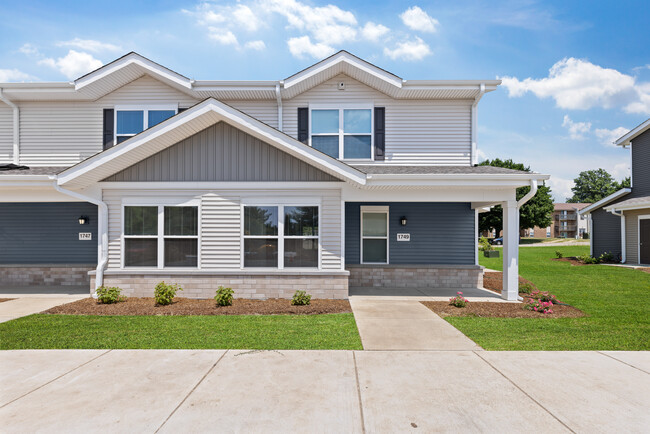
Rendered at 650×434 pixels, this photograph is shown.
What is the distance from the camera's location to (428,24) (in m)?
10.3

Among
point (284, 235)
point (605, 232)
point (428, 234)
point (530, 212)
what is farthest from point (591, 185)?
point (284, 235)

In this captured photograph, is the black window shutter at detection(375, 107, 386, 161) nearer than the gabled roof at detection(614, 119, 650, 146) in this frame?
Yes

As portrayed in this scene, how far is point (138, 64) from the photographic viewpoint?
34.4 feet

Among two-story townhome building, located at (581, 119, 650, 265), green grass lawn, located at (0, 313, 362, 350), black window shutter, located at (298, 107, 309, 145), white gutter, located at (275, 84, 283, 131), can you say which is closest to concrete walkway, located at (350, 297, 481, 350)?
green grass lawn, located at (0, 313, 362, 350)

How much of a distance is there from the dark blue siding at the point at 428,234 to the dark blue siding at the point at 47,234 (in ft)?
27.6

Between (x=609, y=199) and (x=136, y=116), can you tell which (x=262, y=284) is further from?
(x=609, y=199)

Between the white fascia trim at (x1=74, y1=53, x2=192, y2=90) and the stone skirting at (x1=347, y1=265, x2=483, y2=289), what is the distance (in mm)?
7848

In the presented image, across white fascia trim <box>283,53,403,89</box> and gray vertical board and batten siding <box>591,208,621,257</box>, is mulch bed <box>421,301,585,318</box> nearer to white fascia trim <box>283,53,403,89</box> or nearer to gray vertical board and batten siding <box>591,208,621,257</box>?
white fascia trim <box>283,53,403,89</box>

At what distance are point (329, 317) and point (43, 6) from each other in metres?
10.6

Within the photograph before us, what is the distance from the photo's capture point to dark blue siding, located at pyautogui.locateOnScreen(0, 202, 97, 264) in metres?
11.2
